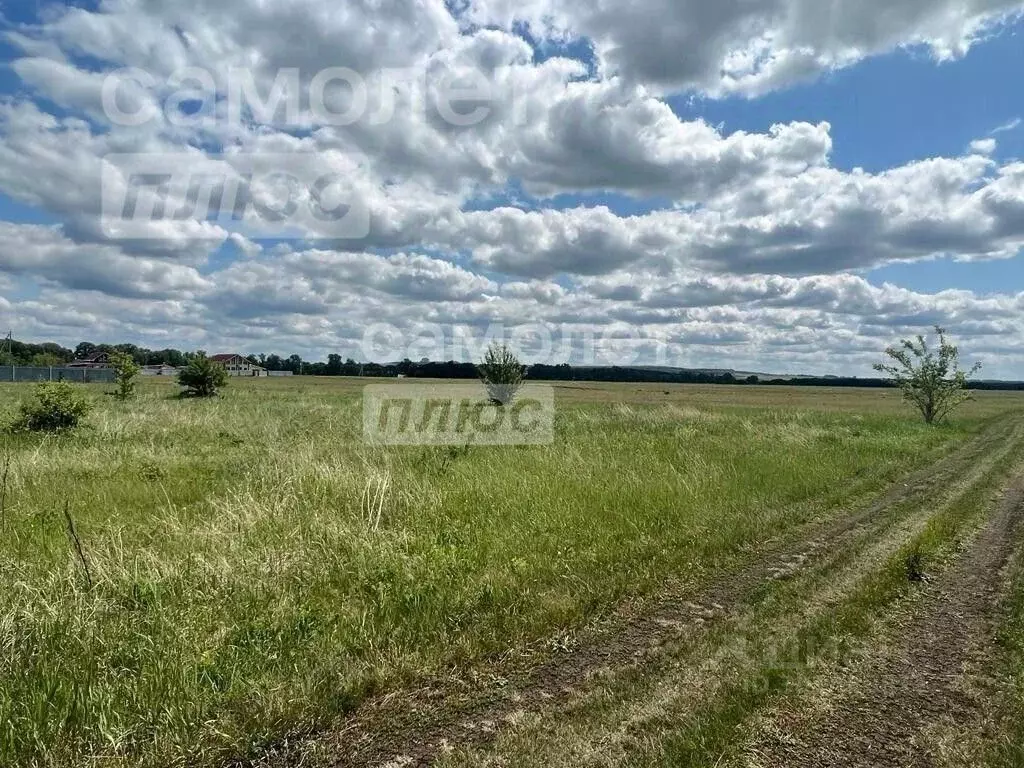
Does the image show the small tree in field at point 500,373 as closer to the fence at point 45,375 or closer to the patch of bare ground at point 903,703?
the patch of bare ground at point 903,703

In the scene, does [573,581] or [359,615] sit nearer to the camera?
[359,615]

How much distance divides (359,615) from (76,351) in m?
159

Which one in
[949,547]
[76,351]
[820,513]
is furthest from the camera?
[76,351]

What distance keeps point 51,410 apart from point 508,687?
643 inches

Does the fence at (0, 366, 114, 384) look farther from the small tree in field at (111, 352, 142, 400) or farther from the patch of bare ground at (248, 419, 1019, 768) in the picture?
the patch of bare ground at (248, 419, 1019, 768)

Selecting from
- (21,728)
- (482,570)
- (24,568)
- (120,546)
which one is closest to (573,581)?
(482,570)

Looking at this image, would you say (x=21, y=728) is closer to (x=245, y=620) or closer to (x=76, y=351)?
(x=245, y=620)

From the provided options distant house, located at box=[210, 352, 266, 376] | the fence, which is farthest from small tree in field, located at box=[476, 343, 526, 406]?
distant house, located at box=[210, 352, 266, 376]

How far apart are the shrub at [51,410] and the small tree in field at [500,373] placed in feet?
59.5

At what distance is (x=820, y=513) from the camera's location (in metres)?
8.03

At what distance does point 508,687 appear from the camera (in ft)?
11.1

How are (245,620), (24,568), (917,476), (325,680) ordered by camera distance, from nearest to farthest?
1. (325,680)
2. (245,620)
3. (24,568)
4. (917,476)

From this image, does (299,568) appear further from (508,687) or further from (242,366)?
(242,366)

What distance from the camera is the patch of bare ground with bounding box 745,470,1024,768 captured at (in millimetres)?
2764
